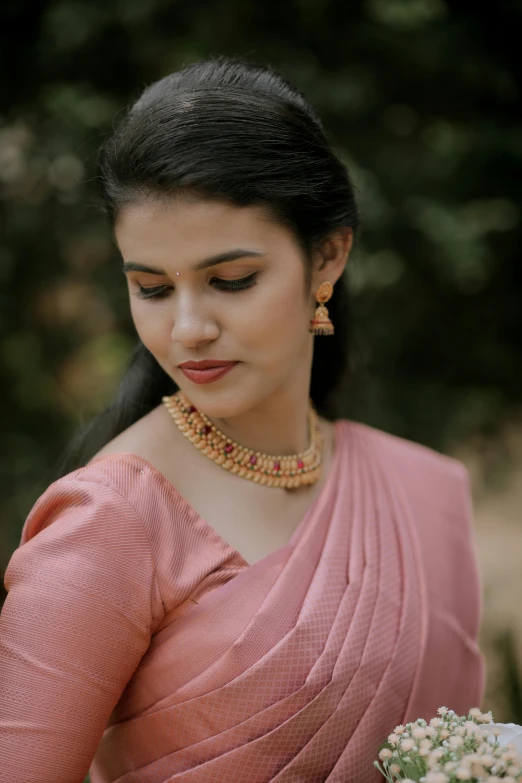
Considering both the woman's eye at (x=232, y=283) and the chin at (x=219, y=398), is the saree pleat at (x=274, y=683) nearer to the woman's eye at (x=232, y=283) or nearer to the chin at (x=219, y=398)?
the chin at (x=219, y=398)

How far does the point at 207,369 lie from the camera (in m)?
1.30

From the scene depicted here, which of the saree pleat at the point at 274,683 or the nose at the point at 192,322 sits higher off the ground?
the nose at the point at 192,322

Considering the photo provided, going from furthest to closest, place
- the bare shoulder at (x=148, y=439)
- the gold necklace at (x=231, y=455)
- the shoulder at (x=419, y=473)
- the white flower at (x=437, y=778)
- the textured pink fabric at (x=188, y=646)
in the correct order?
the shoulder at (x=419, y=473)
the gold necklace at (x=231, y=455)
the bare shoulder at (x=148, y=439)
the textured pink fabric at (x=188, y=646)
the white flower at (x=437, y=778)

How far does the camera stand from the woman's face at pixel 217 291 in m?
1.21

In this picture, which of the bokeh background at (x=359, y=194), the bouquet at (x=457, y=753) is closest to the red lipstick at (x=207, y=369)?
the bouquet at (x=457, y=753)

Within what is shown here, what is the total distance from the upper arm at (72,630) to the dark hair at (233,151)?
397 millimetres

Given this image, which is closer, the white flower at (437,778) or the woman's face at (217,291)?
the white flower at (437,778)

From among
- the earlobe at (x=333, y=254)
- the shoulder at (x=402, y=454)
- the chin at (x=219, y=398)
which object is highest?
the earlobe at (x=333, y=254)

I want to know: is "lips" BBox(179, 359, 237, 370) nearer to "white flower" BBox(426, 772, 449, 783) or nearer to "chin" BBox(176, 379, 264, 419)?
"chin" BBox(176, 379, 264, 419)

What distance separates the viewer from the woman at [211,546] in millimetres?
1146

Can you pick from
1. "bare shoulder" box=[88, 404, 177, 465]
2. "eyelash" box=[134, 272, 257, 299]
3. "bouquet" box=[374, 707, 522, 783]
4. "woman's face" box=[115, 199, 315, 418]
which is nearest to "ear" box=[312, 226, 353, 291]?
"woman's face" box=[115, 199, 315, 418]

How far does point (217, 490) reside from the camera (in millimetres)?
1411

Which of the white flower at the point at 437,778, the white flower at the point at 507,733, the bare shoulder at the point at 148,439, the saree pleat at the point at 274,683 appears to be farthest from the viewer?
the bare shoulder at the point at 148,439

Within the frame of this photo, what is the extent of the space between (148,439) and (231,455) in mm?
171
